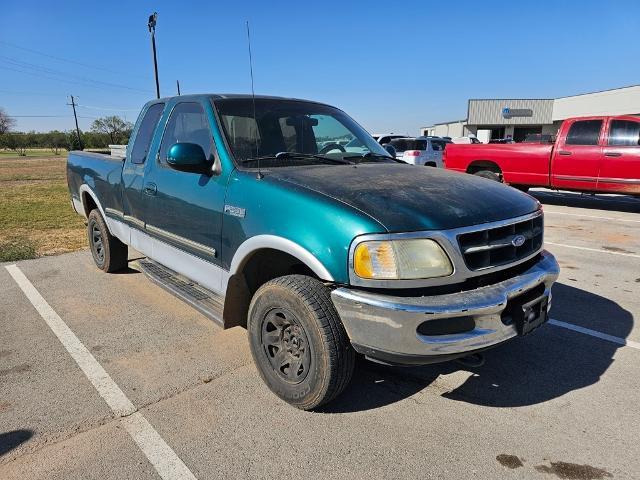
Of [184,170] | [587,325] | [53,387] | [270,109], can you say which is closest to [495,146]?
[587,325]

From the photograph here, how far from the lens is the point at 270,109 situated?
149 inches

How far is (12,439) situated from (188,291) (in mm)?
1522

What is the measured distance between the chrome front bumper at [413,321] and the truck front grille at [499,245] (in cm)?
18

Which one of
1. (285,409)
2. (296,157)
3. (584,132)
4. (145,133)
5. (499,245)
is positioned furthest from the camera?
(584,132)

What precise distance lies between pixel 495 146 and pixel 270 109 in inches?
362

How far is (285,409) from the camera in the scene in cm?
289

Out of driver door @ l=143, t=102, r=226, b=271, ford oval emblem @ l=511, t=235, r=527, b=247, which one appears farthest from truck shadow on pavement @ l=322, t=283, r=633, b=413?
driver door @ l=143, t=102, r=226, b=271

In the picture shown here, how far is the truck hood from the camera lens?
2494mm

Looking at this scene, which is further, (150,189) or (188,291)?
(150,189)

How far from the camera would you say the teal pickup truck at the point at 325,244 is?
2416mm

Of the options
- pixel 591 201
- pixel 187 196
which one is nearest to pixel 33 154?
pixel 591 201

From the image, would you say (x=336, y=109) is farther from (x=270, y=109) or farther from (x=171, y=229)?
(x=171, y=229)

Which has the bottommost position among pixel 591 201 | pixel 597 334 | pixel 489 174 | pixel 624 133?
pixel 591 201

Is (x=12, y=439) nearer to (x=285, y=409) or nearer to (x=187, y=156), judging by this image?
(x=285, y=409)
